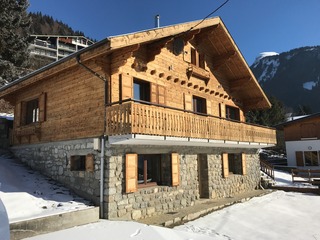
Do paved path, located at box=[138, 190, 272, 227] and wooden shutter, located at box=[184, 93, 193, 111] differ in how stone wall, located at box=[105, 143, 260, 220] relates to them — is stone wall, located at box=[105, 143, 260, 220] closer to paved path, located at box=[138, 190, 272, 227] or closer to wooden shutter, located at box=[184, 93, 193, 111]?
paved path, located at box=[138, 190, 272, 227]

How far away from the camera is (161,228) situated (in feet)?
24.5

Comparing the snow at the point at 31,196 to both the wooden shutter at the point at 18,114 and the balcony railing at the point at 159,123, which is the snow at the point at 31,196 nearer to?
the wooden shutter at the point at 18,114

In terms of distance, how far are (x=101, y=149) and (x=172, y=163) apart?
10.2 feet

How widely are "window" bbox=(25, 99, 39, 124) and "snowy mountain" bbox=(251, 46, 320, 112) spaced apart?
84.5 meters

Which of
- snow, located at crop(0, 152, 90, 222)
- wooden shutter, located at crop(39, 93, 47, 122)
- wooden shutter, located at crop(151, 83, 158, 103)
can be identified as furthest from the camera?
wooden shutter, located at crop(39, 93, 47, 122)

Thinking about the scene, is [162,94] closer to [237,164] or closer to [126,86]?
[126,86]

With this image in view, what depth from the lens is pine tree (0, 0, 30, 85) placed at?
867 inches

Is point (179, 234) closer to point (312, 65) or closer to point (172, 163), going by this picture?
point (172, 163)

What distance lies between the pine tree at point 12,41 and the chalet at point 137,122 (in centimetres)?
971

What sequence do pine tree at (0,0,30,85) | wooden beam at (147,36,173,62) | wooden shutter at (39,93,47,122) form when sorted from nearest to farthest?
1. wooden beam at (147,36,173,62)
2. wooden shutter at (39,93,47,122)
3. pine tree at (0,0,30,85)

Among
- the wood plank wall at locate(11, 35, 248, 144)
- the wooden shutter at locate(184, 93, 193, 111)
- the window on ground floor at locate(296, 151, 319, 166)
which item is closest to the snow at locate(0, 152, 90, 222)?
the wood plank wall at locate(11, 35, 248, 144)

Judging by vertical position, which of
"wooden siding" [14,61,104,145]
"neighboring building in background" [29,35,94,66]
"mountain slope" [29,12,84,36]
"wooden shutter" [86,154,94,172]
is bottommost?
"wooden shutter" [86,154,94,172]

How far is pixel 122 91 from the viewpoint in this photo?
31.0 feet

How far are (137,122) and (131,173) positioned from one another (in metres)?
1.94
